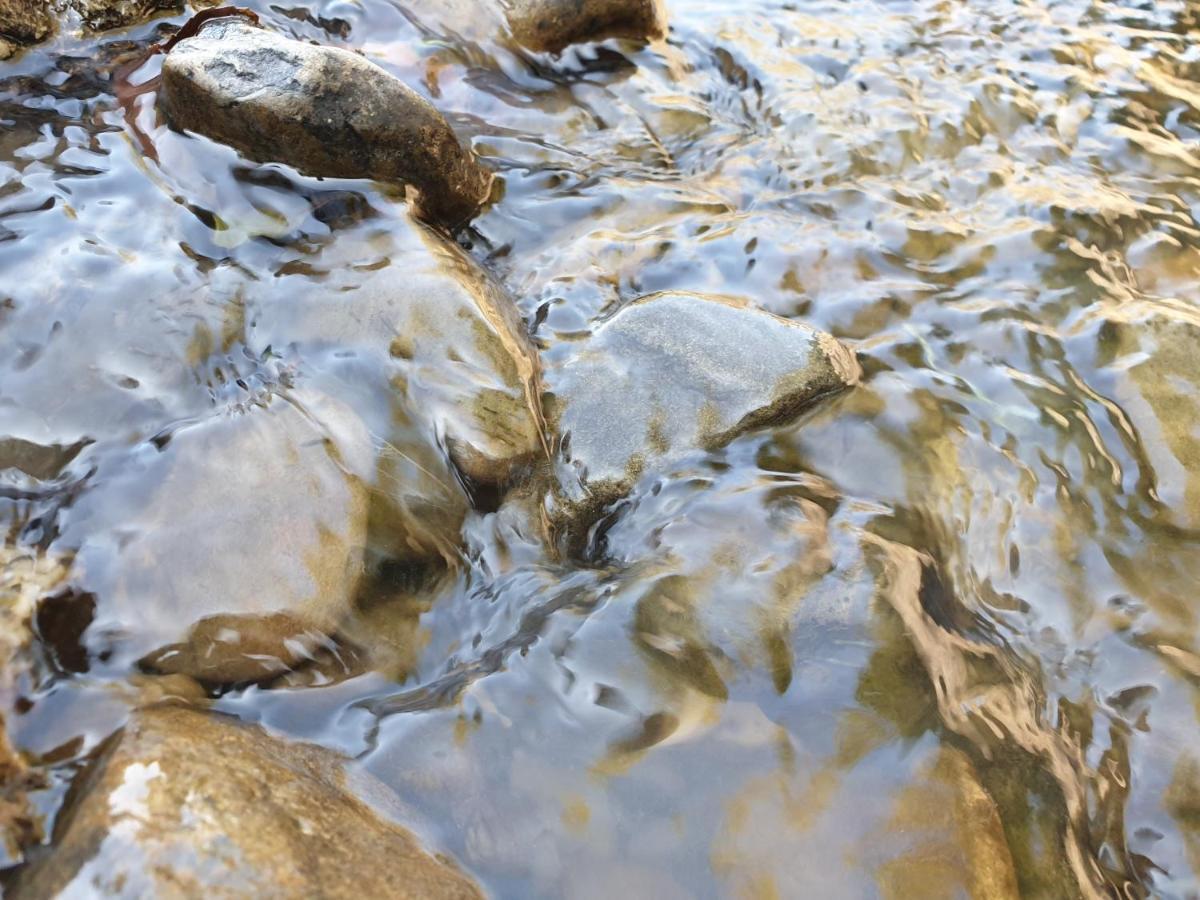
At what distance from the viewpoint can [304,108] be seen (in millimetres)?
3717

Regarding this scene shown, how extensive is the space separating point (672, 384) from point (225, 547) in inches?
66.9

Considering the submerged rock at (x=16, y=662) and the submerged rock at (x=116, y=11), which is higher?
the submerged rock at (x=116, y=11)

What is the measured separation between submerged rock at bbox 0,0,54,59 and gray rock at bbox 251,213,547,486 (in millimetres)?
2471

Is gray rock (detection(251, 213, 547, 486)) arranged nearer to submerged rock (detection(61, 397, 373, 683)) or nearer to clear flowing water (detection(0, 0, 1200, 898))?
clear flowing water (detection(0, 0, 1200, 898))

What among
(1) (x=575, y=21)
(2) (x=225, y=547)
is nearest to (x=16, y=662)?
(2) (x=225, y=547)

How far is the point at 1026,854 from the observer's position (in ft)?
7.89

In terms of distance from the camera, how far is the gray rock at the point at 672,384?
325cm

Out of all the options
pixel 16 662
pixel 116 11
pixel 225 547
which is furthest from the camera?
pixel 116 11

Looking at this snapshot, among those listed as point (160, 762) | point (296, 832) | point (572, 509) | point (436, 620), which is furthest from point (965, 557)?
point (160, 762)

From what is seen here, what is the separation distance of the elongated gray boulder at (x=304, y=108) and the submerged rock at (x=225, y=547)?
4.86ft

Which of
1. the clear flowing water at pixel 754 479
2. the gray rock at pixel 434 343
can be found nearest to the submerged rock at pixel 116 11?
the clear flowing water at pixel 754 479

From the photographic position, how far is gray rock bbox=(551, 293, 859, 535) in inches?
128

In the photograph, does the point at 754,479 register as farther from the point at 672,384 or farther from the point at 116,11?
the point at 116,11

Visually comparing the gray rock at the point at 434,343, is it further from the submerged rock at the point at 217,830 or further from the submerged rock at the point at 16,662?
the submerged rock at the point at 217,830
